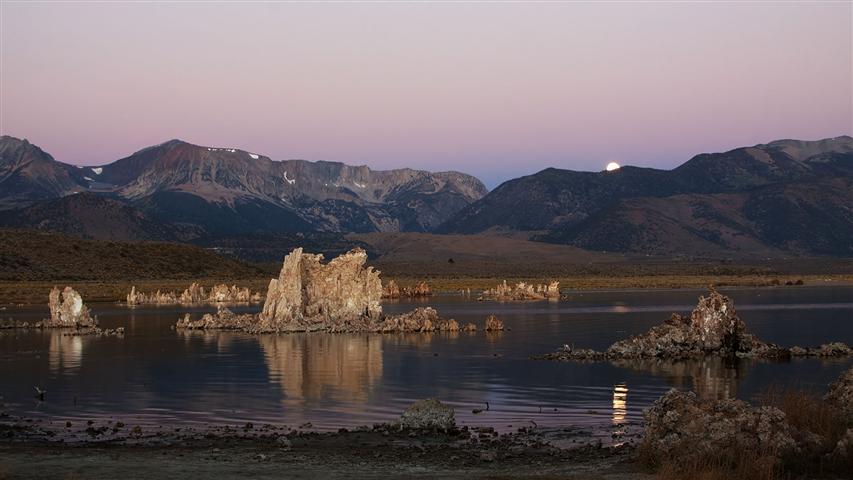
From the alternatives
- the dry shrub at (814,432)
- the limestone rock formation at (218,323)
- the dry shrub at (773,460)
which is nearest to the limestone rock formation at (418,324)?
the limestone rock formation at (218,323)

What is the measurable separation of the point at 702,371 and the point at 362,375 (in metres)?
14.3

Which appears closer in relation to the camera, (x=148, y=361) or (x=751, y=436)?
(x=751, y=436)

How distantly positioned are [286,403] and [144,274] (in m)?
121

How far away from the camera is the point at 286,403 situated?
→ 117 feet

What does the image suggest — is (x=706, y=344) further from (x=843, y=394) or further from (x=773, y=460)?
(x=773, y=460)

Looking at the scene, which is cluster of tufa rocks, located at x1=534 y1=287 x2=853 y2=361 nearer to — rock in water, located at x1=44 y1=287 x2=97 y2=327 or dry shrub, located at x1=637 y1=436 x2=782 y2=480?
dry shrub, located at x1=637 y1=436 x2=782 y2=480

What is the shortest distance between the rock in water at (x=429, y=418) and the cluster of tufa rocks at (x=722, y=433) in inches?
267

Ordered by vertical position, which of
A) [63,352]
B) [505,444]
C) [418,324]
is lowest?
[505,444]

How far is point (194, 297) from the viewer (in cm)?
10800

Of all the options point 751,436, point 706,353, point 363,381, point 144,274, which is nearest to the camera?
point 751,436

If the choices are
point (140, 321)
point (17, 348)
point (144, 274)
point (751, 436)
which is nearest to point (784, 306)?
point (140, 321)

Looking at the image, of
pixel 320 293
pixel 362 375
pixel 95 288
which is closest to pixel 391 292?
pixel 95 288

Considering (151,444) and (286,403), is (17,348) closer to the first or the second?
(286,403)

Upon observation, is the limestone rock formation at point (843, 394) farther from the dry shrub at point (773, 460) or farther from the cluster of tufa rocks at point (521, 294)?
the cluster of tufa rocks at point (521, 294)
